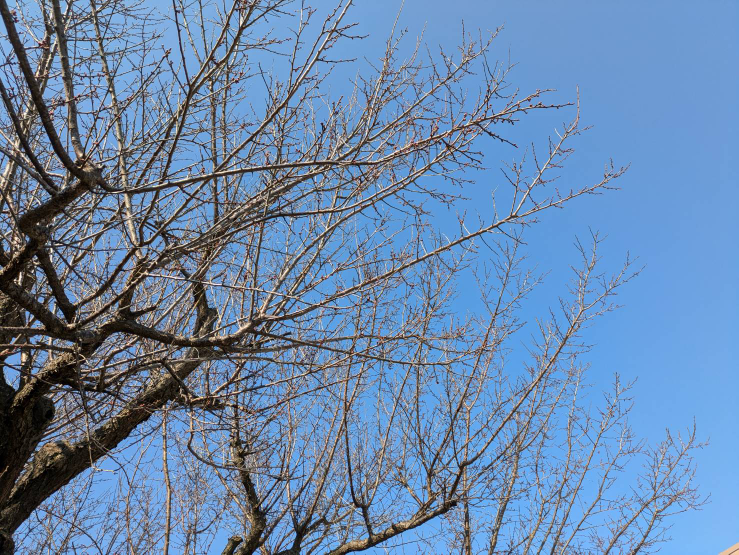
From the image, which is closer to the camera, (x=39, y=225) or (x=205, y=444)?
(x=39, y=225)

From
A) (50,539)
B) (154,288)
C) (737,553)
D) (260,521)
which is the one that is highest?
(154,288)

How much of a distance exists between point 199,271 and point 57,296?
74cm

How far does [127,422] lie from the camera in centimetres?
417

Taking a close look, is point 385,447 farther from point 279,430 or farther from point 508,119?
point 508,119

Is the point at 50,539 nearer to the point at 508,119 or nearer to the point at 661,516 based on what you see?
the point at 661,516

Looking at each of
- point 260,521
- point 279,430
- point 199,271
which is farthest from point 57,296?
point 260,521

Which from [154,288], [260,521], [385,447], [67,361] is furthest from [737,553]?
[67,361]

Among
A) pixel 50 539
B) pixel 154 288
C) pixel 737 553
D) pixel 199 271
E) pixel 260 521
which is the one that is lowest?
pixel 737 553

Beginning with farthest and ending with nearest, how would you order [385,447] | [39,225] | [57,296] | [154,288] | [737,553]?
[737,553] → [385,447] → [154,288] → [57,296] → [39,225]

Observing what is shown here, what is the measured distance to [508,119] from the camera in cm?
297

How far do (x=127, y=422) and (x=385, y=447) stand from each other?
8.96ft

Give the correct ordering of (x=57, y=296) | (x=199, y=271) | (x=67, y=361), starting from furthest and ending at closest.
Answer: (x=67, y=361) → (x=199, y=271) → (x=57, y=296)

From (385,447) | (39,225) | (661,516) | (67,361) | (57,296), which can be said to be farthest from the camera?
(661,516)

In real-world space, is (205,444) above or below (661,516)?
above
